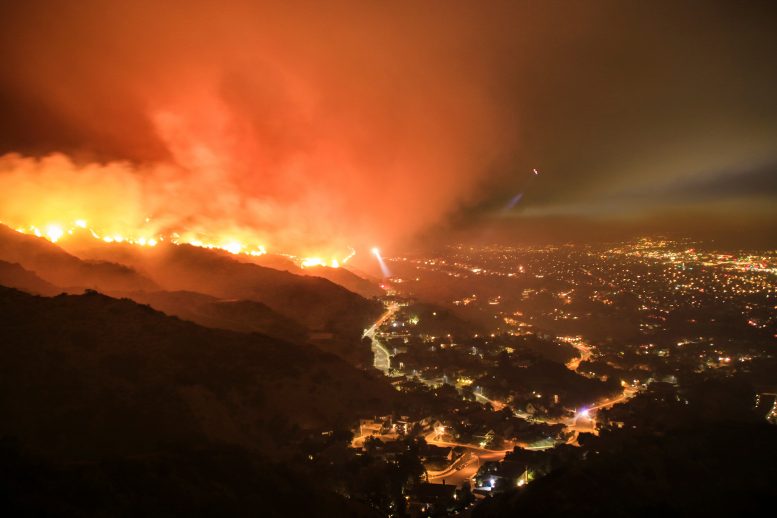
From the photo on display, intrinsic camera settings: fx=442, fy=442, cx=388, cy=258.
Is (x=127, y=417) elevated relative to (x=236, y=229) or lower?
lower

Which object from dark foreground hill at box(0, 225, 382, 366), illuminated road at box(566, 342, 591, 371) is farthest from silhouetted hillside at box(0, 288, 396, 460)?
illuminated road at box(566, 342, 591, 371)

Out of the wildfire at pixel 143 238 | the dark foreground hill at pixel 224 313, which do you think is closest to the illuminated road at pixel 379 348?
the dark foreground hill at pixel 224 313

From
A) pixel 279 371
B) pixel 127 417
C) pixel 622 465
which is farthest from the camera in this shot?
pixel 279 371

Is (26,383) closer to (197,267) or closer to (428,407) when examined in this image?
(428,407)

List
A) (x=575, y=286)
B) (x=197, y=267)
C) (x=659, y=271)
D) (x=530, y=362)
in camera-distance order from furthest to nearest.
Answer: (x=659, y=271)
(x=575, y=286)
(x=197, y=267)
(x=530, y=362)

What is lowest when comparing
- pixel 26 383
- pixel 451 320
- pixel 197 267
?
pixel 26 383

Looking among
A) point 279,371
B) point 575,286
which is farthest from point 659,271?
point 279,371

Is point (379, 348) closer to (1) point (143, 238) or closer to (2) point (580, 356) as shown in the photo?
(2) point (580, 356)
